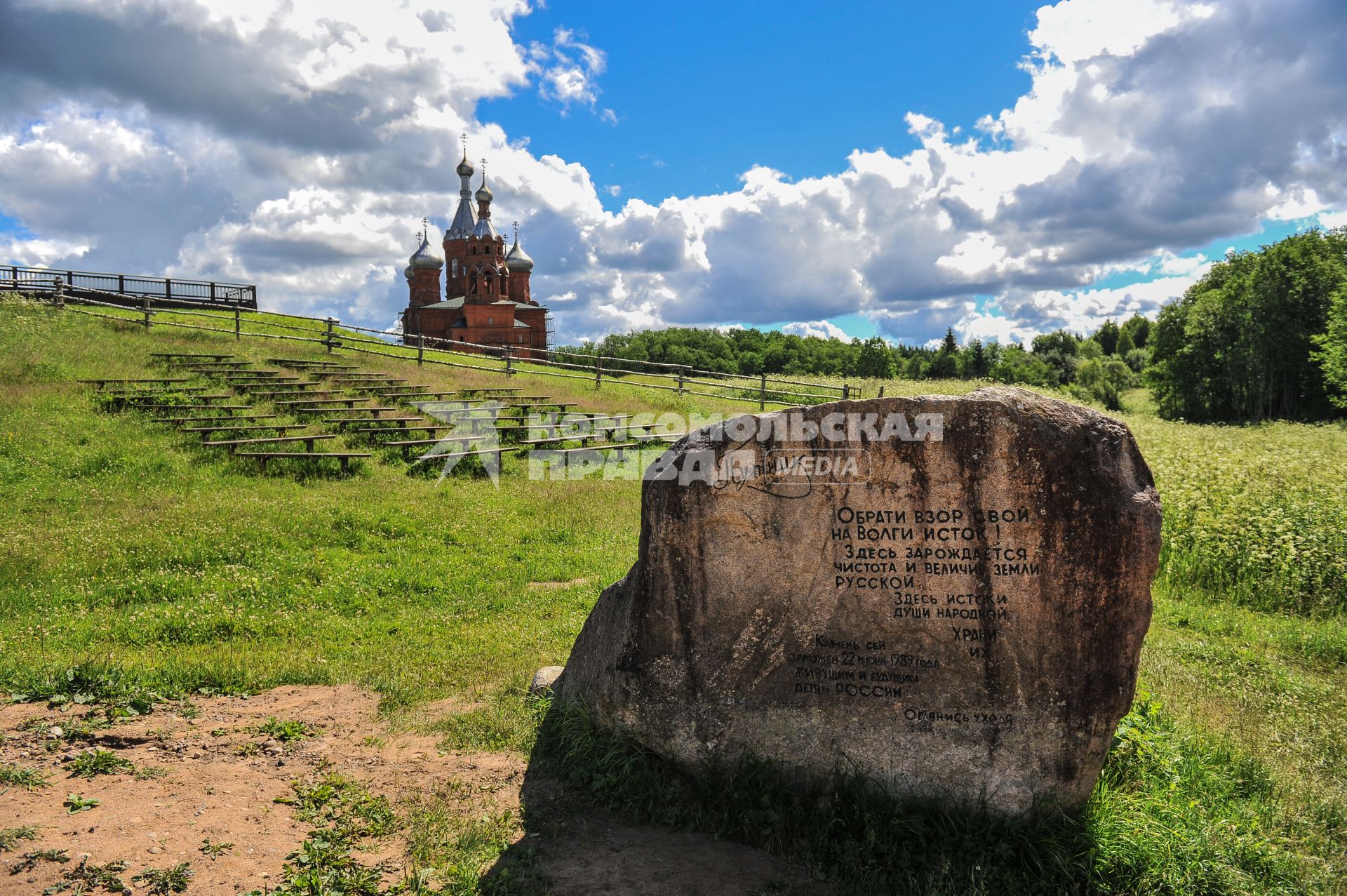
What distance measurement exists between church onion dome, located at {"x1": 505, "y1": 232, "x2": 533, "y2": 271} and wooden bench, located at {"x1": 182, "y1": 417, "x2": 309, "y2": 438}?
151 feet

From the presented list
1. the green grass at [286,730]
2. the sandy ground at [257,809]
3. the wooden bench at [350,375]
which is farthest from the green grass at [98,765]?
the wooden bench at [350,375]

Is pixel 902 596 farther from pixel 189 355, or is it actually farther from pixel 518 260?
pixel 518 260

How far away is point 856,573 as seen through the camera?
455 centimetres

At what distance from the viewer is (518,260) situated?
59.7 m

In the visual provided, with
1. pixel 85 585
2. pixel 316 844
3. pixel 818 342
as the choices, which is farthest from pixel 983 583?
pixel 818 342

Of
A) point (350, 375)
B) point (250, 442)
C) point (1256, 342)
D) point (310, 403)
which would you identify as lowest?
point (250, 442)

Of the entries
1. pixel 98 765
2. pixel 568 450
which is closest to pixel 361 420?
pixel 568 450

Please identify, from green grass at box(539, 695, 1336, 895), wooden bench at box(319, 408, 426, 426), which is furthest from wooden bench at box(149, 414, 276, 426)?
green grass at box(539, 695, 1336, 895)

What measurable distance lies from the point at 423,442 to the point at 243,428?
348 centimetres

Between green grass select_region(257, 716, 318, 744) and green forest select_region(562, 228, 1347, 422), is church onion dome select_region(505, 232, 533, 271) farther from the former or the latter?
green grass select_region(257, 716, 318, 744)

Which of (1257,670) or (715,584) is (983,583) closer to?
(715,584)

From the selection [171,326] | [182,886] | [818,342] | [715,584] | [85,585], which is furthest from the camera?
[818,342]

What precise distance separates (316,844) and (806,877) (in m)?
2.73

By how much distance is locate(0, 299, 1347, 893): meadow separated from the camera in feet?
13.9
